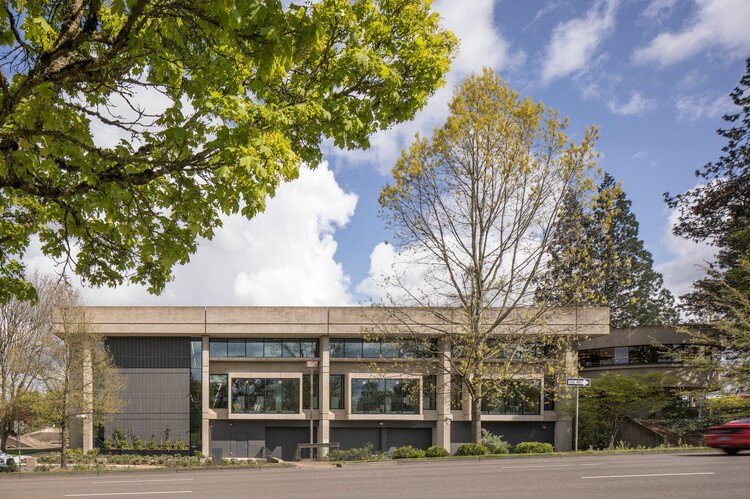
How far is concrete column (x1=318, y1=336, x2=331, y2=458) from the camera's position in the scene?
121ft

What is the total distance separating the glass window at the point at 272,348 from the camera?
38.6m

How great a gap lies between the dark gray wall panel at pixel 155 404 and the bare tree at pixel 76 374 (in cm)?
115

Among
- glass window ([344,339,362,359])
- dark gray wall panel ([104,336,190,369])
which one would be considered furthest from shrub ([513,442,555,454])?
dark gray wall panel ([104,336,190,369])

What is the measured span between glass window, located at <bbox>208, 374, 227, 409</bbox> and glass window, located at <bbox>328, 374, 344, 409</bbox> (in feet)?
20.8

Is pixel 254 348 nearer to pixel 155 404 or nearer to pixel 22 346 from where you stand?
pixel 155 404

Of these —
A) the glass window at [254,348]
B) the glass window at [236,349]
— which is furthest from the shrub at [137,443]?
the glass window at [254,348]

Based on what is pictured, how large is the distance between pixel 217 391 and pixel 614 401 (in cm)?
2225

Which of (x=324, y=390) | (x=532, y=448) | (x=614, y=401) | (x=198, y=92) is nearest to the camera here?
(x=198, y=92)

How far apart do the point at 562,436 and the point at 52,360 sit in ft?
94.0

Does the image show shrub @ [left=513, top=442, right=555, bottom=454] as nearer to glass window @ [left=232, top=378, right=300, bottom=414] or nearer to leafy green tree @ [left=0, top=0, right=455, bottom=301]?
glass window @ [left=232, top=378, right=300, bottom=414]

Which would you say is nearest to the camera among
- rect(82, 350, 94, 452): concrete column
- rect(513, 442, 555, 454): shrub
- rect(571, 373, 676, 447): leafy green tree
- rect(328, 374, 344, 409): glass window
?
rect(513, 442, 555, 454): shrub

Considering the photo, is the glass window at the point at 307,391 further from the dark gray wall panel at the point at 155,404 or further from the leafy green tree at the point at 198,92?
the leafy green tree at the point at 198,92

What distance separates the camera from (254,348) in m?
38.6

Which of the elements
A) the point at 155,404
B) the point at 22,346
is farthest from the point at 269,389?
the point at 22,346
